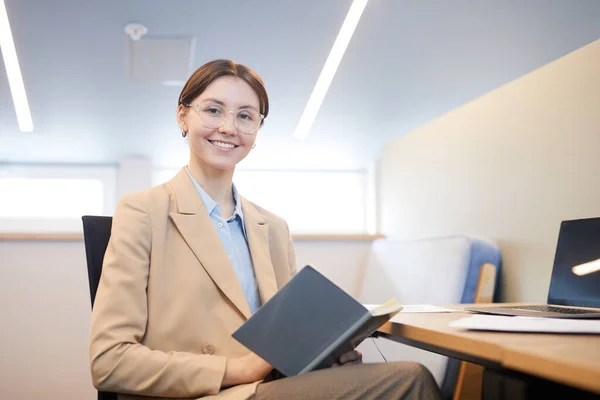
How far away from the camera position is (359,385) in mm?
1032

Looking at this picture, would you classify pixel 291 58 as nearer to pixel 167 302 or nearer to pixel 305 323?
pixel 167 302

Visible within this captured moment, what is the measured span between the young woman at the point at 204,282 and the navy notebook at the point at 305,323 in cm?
4

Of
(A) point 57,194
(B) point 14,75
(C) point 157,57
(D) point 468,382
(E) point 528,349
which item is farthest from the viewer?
(A) point 57,194

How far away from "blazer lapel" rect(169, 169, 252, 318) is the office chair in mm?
160

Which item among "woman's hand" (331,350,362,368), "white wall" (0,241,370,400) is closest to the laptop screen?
"woman's hand" (331,350,362,368)

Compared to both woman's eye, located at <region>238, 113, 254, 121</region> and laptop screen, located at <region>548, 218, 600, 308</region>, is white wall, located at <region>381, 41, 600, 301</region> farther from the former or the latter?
woman's eye, located at <region>238, 113, 254, 121</region>

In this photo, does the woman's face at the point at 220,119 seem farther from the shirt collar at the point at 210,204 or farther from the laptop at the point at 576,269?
the laptop at the point at 576,269

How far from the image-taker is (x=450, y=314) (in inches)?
57.7

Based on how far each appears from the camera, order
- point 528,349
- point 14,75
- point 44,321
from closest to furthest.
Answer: point 528,349 → point 44,321 → point 14,75

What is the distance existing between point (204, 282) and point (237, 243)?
7.2 inches

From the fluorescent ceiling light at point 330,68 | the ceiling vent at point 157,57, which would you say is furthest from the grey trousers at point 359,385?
the ceiling vent at point 157,57

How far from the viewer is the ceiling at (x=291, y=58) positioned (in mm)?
3126

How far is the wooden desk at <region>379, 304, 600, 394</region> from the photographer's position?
0.72m

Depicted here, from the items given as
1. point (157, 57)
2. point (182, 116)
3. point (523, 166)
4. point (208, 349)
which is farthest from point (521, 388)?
point (157, 57)
